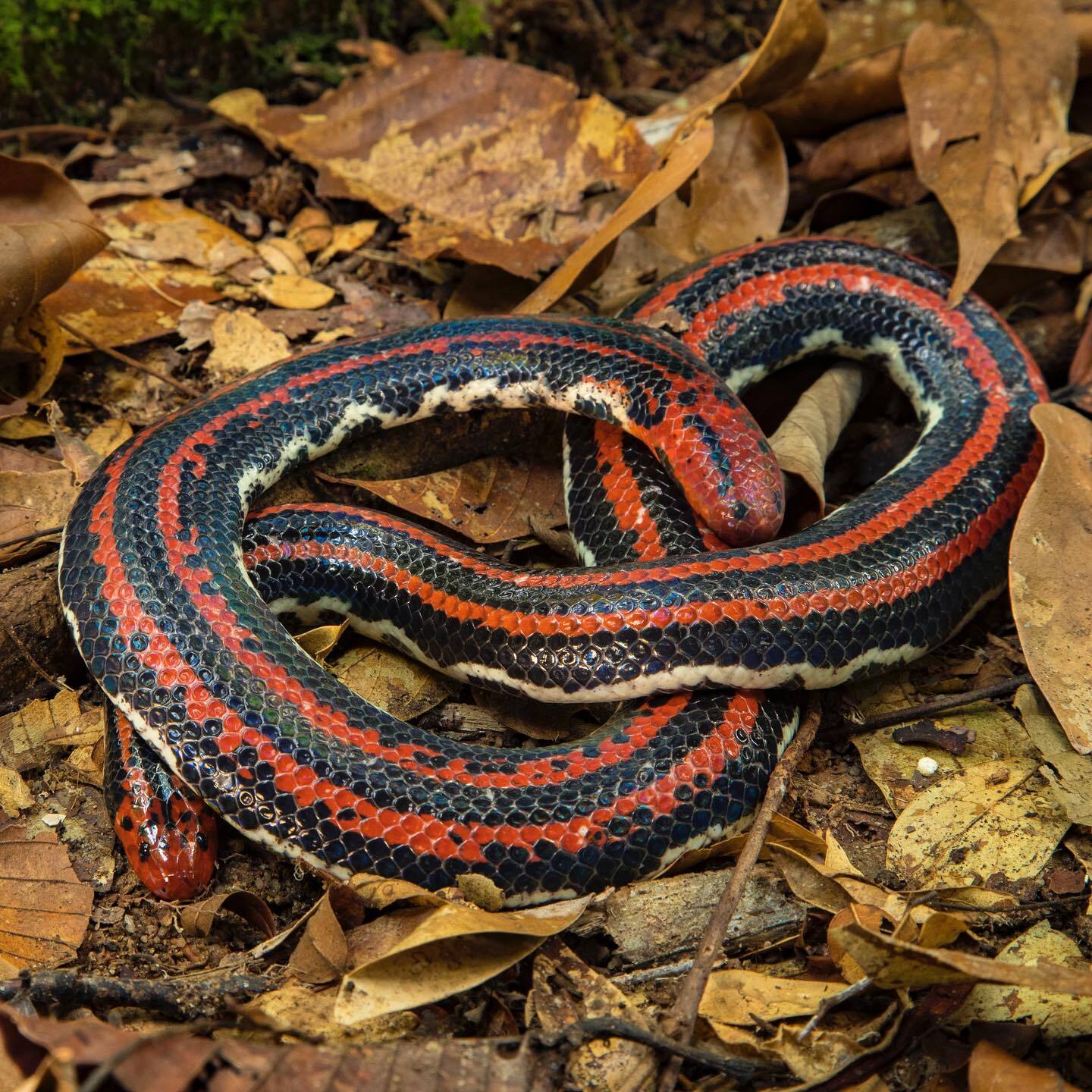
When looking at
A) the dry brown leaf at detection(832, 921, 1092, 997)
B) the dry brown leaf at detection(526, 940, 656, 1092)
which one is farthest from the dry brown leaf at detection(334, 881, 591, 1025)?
the dry brown leaf at detection(832, 921, 1092, 997)

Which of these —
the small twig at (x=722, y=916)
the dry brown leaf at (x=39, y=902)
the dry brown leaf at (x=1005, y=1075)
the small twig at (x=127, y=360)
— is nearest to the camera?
the dry brown leaf at (x=1005, y=1075)

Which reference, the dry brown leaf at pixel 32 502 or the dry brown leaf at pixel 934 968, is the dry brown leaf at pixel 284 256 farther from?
the dry brown leaf at pixel 934 968

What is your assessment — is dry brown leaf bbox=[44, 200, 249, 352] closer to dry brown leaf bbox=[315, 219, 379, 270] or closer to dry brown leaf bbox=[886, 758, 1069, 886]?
dry brown leaf bbox=[315, 219, 379, 270]

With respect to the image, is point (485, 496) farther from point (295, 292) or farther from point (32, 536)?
point (32, 536)

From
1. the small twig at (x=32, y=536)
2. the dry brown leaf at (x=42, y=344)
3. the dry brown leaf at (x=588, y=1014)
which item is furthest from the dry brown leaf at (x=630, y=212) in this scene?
the dry brown leaf at (x=588, y=1014)

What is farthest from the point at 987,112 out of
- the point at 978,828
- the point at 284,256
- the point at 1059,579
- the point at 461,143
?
the point at 284,256
